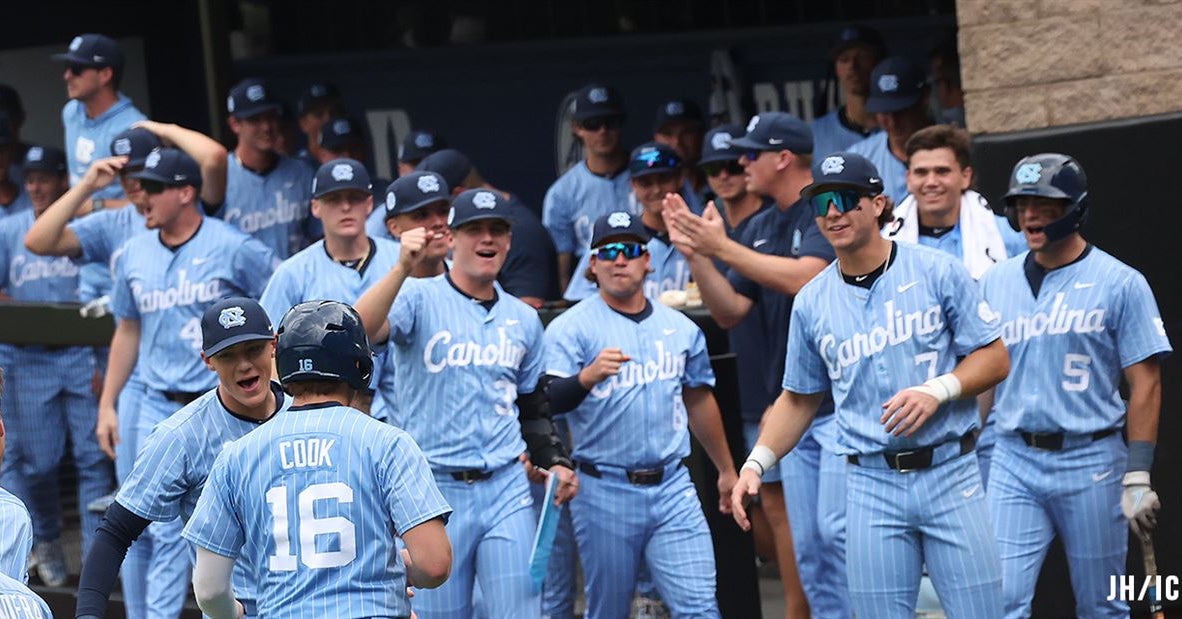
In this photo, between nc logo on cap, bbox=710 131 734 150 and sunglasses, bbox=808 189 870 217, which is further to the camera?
nc logo on cap, bbox=710 131 734 150

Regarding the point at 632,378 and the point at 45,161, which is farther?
the point at 45,161

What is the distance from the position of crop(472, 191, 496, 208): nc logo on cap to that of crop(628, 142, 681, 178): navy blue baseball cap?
1471mm

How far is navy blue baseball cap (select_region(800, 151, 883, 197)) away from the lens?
21.1 feet

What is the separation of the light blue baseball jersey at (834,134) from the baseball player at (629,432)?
84.1 inches

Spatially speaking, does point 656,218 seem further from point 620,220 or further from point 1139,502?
point 1139,502

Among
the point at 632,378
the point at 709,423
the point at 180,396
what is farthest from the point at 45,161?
the point at 709,423

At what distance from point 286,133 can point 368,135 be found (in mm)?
2646

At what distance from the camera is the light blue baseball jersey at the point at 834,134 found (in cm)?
945

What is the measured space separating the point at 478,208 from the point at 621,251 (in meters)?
0.65

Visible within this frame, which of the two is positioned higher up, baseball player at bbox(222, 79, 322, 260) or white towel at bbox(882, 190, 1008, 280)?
baseball player at bbox(222, 79, 322, 260)

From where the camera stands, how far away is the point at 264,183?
10.0m

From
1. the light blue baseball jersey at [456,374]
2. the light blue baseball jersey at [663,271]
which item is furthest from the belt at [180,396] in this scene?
the light blue baseball jersey at [663,271]

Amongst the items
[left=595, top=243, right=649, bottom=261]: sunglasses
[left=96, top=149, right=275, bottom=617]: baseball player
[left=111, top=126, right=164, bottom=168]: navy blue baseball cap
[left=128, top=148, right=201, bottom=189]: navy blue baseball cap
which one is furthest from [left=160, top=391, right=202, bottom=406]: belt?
[left=595, top=243, right=649, bottom=261]: sunglasses

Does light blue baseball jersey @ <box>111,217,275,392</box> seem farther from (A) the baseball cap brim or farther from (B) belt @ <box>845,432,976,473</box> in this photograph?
(B) belt @ <box>845,432,976,473</box>
